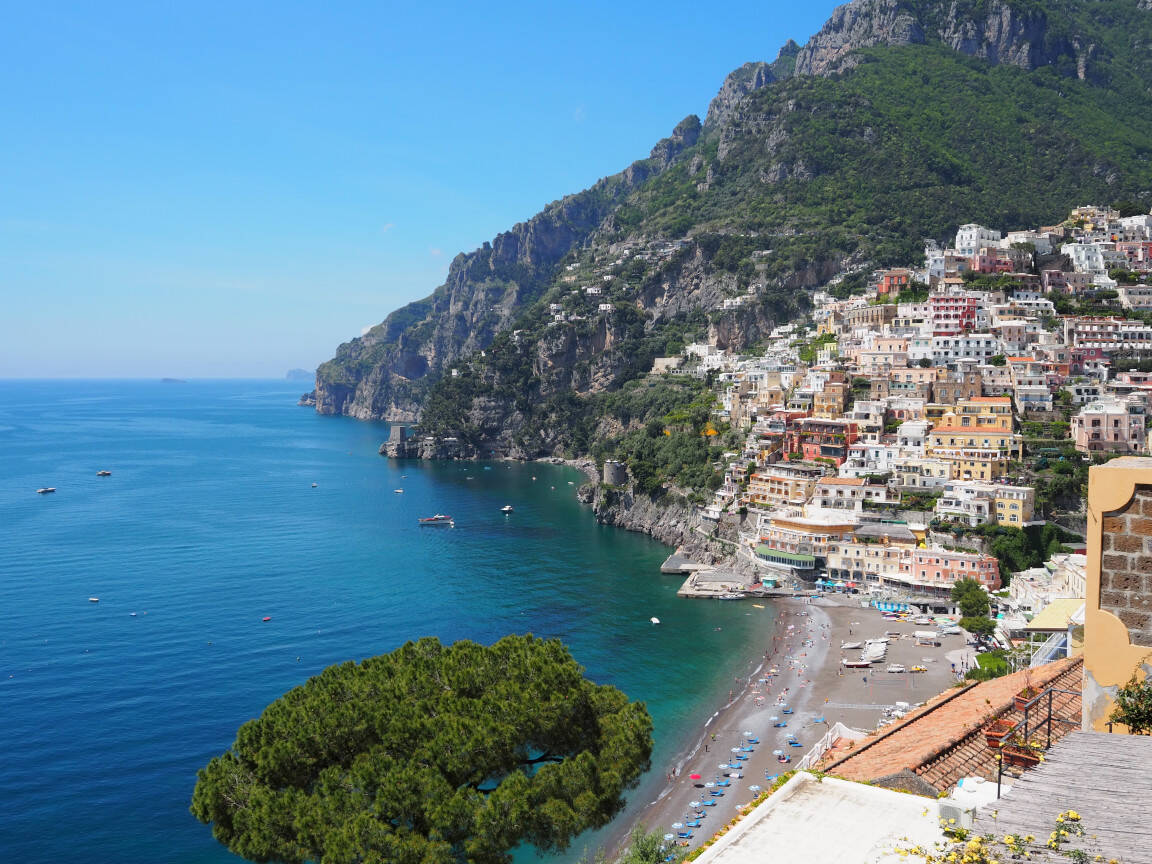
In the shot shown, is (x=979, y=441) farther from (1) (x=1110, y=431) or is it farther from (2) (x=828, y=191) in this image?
(2) (x=828, y=191)

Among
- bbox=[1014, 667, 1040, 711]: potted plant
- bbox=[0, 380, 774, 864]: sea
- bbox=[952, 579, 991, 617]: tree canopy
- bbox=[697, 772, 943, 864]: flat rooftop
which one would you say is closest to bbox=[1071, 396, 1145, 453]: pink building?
bbox=[952, 579, 991, 617]: tree canopy

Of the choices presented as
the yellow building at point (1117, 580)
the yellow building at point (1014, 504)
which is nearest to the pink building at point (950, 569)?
the yellow building at point (1014, 504)

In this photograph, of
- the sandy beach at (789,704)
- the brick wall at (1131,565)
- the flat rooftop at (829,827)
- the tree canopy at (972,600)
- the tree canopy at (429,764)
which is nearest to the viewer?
the brick wall at (1131,565)

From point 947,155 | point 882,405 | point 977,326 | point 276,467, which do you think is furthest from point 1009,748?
point 947,155

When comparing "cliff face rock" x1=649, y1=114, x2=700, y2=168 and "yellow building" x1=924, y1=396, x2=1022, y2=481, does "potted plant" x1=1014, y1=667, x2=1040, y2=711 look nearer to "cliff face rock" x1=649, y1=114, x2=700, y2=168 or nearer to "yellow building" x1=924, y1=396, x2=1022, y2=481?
"yellow building" x1=924, y1=396, x2=1022, y2=481

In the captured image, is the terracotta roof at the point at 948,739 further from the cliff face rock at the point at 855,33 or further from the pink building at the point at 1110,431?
the cliff face rock at the point at 855,33

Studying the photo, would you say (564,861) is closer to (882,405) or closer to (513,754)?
(513,754)

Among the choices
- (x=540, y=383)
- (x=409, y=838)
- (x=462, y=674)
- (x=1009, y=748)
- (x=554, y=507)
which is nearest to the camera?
(x=1009, y=748)
